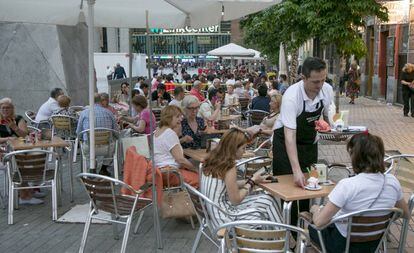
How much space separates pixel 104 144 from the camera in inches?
268

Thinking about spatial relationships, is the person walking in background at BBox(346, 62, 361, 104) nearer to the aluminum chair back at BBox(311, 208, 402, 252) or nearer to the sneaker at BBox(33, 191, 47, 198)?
the sneaker at BBox(33, 191, 47, 198)

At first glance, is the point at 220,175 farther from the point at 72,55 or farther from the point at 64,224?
the point at 72,55

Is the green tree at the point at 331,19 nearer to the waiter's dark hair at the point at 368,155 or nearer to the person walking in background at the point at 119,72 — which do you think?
the waiter's dark hair at the point at 368,155

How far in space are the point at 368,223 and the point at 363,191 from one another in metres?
0.20

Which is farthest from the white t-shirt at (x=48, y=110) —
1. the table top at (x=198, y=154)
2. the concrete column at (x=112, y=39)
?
the concrete column at (x=112, y=39)

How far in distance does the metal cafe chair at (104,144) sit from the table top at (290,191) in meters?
3.36

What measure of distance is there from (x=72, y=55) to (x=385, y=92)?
1296 cm

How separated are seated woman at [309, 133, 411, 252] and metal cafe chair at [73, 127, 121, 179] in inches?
160

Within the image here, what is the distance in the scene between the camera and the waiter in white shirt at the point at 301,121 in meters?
3.79

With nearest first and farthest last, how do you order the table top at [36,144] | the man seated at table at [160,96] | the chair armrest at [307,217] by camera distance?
1. the chair armrest at [307,217]
2. the table top at [36,144]
3. the man seated at table at [160,96]

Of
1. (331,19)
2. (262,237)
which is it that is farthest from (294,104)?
(331,19)

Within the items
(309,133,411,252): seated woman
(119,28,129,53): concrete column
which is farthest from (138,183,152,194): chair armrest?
(119,28,129,53): concrete column

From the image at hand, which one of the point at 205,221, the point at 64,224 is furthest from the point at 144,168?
the point at 64,224

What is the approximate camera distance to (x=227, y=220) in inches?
141
